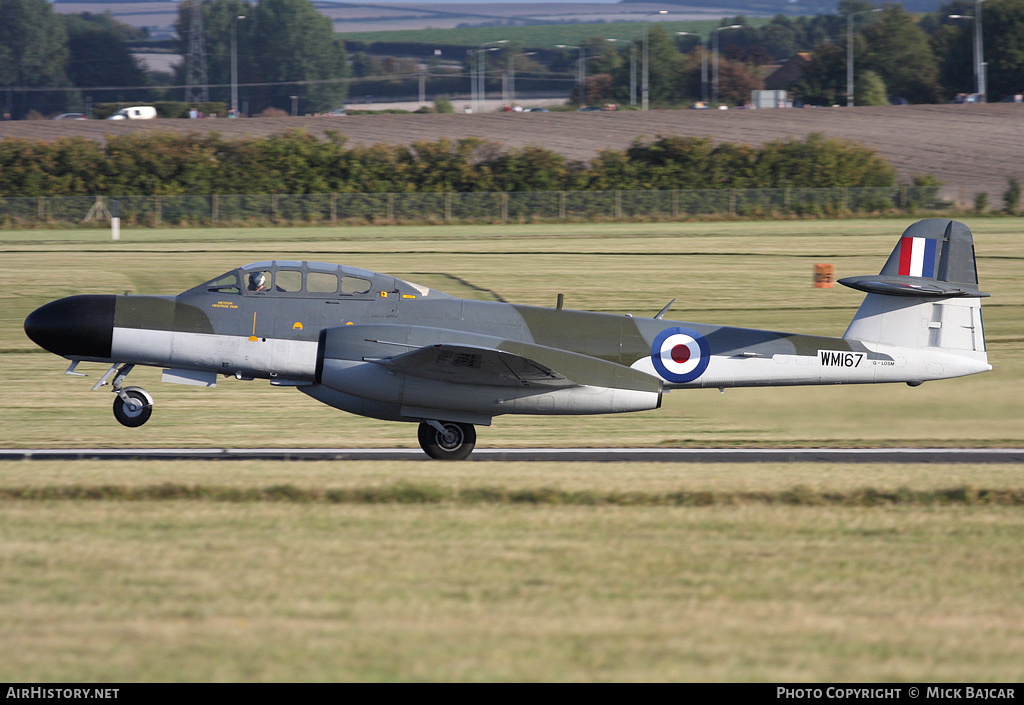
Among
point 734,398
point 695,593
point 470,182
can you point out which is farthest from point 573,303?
point 470,182

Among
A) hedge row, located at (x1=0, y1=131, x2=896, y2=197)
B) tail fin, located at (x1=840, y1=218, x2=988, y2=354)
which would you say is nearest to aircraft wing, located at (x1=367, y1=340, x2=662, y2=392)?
tail fin, located at (x1=840, y1=218, x2=988, y2=354)

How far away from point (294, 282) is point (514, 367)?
3318 millimetres

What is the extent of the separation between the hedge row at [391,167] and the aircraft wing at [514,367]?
49.4 m

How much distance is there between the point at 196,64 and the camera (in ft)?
556

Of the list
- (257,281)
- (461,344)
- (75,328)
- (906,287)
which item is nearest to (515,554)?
(461,344)

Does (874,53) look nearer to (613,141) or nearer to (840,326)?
(613,141)

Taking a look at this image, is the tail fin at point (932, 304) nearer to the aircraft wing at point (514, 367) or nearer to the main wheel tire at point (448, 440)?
the aircraft wing at point (514, 367)

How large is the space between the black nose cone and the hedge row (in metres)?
49.2

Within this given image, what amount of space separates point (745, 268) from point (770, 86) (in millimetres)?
139993

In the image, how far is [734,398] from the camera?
19375 millimetres

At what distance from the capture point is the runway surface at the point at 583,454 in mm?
14023

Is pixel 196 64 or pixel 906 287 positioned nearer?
pixel 906 287

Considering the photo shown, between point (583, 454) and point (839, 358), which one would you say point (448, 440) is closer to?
point (583, 454)

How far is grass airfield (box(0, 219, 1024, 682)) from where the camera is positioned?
660cm
